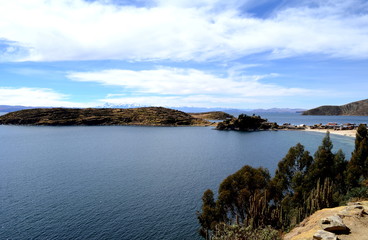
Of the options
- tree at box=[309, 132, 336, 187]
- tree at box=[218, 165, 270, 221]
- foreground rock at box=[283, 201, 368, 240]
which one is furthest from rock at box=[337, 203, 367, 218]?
tree at box=[309, 132, 336, 187]


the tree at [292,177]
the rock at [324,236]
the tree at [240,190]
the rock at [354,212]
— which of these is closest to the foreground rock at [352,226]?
the rock at [354,212]

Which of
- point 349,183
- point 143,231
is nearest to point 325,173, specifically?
point 349,183

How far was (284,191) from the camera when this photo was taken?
4959cm

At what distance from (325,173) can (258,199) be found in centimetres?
1662

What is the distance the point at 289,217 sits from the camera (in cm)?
4122

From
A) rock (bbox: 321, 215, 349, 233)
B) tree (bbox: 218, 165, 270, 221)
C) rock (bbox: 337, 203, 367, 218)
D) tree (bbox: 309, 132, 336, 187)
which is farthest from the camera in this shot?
tree (bbox: 309, 132, 336, 187)

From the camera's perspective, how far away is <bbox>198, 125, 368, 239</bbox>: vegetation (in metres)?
39.3

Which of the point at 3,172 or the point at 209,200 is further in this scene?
the point at 3,172

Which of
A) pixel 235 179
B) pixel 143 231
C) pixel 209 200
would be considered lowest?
pixel 143 231

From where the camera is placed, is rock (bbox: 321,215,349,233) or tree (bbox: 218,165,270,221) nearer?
rock (bbox: 321,215,349,233)

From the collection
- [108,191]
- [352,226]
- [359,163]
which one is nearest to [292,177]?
[359,163]

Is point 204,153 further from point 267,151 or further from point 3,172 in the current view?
point 3,172

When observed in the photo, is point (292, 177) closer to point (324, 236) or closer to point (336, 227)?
point (336, 227)

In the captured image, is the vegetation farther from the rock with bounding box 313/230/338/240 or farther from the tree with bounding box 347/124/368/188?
the rock with bounding box 313/230/338/240
